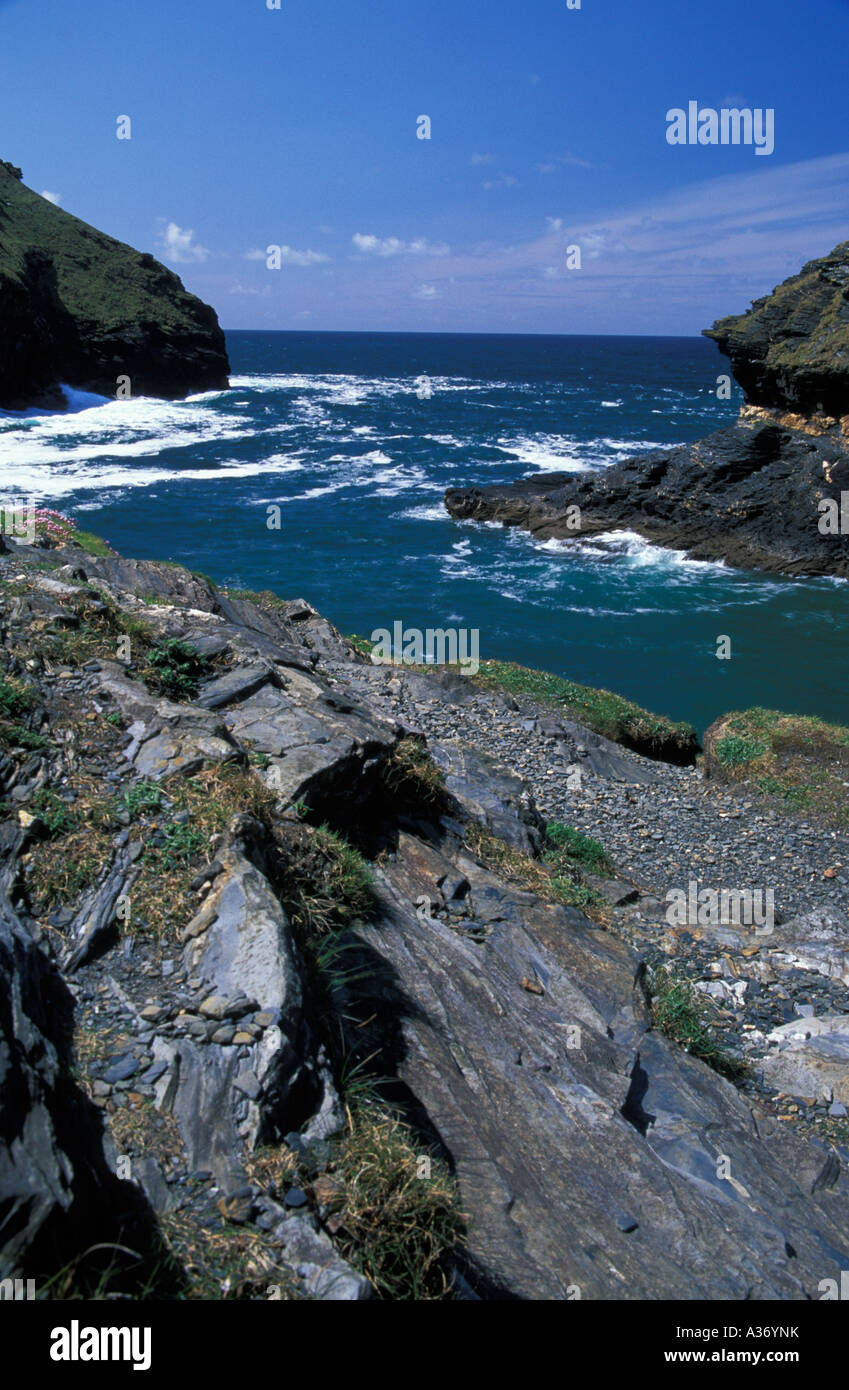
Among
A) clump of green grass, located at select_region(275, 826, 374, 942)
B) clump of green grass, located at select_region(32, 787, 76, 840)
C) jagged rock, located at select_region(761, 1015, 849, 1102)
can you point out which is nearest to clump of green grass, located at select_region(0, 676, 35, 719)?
clump of green grass, located at select_region(32, 787, 76, 840)

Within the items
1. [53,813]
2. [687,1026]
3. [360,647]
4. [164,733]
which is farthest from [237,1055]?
[360,647]

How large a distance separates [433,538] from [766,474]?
16180 millimetres

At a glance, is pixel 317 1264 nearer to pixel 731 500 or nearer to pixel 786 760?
pixel 786 760

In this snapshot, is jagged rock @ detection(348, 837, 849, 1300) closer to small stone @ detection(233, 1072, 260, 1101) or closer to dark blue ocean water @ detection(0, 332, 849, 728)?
small stone @ detection(233, 1072, 260, 1101)

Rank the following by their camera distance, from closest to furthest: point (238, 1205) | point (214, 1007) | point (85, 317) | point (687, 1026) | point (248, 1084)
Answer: point (238, 1205), point (248, 1084), point (214, 1007), point (687, 1026), point (85, 317)

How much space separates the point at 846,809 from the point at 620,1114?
441 inches

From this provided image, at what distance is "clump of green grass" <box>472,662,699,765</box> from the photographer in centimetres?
1916

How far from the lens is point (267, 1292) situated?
3.76m

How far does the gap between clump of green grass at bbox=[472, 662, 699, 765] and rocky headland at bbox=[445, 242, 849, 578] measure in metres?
21.9

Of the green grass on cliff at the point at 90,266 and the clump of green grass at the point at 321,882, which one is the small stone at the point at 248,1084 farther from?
the green grass on cliff at the point at 90,266

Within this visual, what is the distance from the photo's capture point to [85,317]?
82.9 meters

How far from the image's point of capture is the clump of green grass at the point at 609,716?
19.2m
